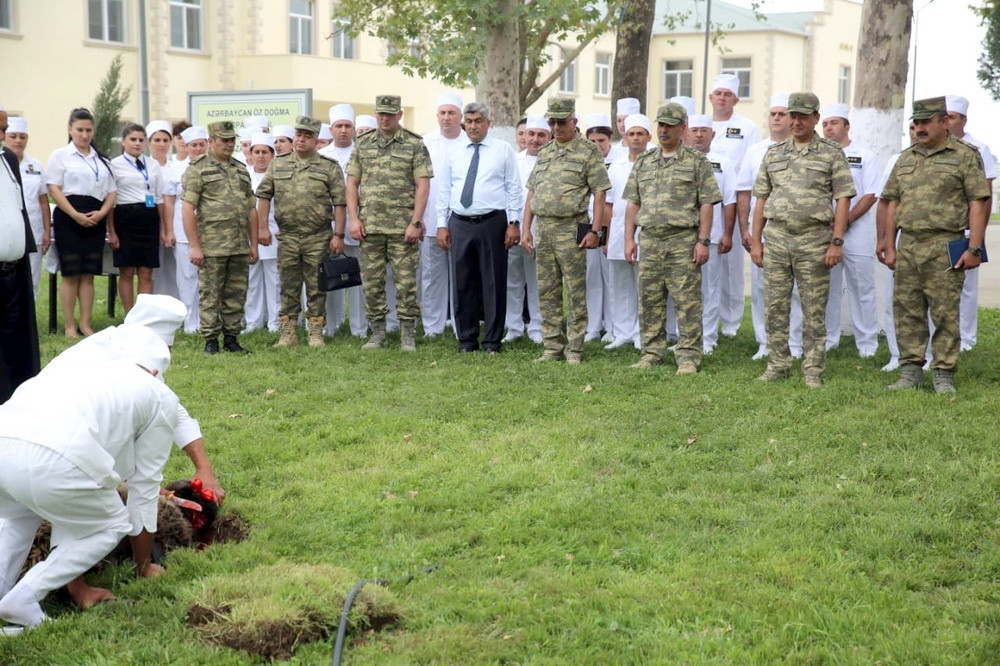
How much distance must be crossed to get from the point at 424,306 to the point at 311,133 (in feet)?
7.10

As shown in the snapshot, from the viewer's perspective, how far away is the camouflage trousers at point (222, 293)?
10.4 metres

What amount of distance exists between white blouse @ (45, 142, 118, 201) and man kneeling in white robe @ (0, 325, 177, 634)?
673cm

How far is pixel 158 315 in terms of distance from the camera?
4.86 m

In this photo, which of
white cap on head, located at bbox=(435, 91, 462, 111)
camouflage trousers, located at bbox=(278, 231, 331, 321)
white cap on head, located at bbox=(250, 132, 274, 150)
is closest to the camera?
camouflage trousers, located at bbox=(278, 231, 331, 321)

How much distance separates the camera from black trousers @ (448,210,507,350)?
10297 millimetres

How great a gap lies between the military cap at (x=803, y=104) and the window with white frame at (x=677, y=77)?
4151 cm

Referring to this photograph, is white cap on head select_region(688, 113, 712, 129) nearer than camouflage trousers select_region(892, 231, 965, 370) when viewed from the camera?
No

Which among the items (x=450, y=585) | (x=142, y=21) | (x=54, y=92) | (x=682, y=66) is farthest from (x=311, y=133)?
(x=682, y=66)

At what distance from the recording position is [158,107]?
29938mm

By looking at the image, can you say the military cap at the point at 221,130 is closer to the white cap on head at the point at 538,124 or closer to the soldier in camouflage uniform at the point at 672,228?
the white cap on head at the point at 538,124

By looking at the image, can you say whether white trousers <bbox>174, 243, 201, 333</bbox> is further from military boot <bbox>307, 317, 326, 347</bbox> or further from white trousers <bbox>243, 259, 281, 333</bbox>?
military boot <bbox>307, 317, 326, 347</bbox>

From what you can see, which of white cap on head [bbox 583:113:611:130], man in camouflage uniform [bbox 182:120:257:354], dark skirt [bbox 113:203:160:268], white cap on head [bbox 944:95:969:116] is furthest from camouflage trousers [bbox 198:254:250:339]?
white cap on head [bbox 944:95:969:116]

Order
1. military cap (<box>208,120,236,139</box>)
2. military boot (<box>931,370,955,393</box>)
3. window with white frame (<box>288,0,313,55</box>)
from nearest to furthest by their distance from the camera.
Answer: military boot (<box>931,370,955,393</box>) < military cap (<box>208,120,236,139</box>) < window with white frame (<box>288,0,313,55</box>)

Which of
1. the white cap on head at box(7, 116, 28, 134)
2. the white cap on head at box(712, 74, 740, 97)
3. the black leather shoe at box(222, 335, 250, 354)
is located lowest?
the black leather shoe at box(222, 335, 250, 354)
